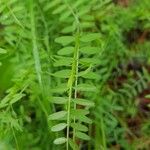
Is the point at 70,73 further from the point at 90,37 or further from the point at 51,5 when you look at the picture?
the point at 51,5

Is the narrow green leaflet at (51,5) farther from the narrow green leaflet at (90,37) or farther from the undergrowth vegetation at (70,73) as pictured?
the narrow green leaflet at (90,37)

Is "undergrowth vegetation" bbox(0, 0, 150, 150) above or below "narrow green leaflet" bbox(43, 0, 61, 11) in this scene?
below

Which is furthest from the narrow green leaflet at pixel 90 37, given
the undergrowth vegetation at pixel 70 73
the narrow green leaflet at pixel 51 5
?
the narrow green leaflet at pixel 51 5

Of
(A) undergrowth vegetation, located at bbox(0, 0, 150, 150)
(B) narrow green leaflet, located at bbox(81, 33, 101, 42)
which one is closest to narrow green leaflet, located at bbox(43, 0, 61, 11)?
(A) undergrowth vegetation, located at bbox(0, 0, 150, 150)

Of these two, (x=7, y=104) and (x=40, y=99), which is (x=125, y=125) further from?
(x=7, y=104)

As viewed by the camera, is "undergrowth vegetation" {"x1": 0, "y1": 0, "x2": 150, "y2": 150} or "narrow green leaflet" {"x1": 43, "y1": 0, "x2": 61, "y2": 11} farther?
"narrow green leaflet" {"x1": 43, "y1": 0, "x2": 61, "y2": 11}

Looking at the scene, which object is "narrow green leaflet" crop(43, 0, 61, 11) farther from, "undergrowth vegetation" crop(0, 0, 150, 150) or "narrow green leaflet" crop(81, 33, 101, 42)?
"narrow green leaflet" crop(81, 33, 101, 42)

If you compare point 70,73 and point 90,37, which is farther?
point 90,37

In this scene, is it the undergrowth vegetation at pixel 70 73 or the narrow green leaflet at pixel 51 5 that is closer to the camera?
the undergrowth vegetation at pixel 70 73

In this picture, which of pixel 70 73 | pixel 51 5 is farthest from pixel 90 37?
pixel 51 5
